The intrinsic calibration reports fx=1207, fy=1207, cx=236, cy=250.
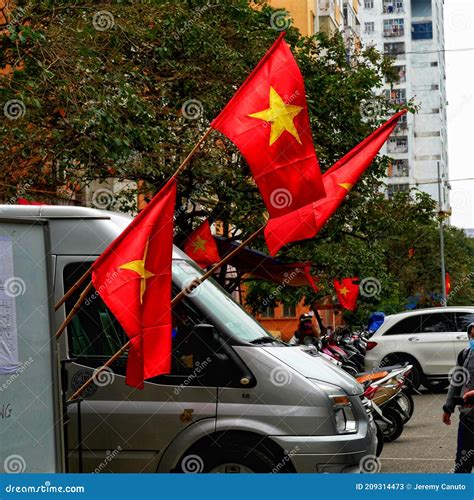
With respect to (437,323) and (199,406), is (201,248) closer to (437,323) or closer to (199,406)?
(437,323)

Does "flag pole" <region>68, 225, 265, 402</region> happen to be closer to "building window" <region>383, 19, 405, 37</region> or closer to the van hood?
the van hood

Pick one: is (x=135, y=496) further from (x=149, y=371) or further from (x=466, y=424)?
(x=466, y=424)

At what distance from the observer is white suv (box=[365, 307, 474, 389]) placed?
2488 cm

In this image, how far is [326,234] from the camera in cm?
2698

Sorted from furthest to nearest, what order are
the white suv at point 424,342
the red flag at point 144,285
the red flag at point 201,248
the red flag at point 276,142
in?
the white suv at point 424,342 < the red flag at point 201,248 < the red flag at point 276,142 < the red flag at point 144,285

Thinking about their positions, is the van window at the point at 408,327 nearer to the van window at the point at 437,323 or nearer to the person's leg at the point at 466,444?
the van window at the point at 437,323

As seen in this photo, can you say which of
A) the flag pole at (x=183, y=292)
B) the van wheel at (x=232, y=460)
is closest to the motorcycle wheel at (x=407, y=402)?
the van wheel at (x=232, y=460)

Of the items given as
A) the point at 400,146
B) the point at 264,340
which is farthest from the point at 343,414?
the point at 400,146

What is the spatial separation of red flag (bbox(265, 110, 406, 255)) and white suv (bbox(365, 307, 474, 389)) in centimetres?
1497

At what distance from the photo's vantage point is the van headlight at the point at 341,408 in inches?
366

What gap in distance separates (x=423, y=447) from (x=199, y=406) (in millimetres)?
6743

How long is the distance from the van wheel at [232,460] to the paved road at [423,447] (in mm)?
4100

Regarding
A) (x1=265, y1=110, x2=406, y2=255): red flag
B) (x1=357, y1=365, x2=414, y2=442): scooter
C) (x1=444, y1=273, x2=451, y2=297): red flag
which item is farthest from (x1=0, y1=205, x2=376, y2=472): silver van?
(x1=444, y1=273, x2=451, y2=297): red flag

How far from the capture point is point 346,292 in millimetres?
A: 32188
